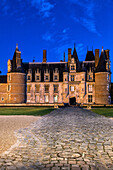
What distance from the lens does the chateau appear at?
46812 millimetres

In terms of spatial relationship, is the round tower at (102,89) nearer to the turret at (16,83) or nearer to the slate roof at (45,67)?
the slate roof at (45,67)

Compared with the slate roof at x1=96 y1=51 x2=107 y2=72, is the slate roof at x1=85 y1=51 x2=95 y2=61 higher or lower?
higher

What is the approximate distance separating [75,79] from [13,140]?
137ft

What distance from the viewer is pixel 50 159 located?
16.6 feet

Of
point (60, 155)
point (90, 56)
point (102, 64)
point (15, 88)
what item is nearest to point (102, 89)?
point (102, 64)

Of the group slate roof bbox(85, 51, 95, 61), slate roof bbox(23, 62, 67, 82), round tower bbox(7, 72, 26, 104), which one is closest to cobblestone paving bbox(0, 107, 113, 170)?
round tower bbox(7, 72, 26, 104)

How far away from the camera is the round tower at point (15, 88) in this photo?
155ft

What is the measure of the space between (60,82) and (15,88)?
34.7 ft

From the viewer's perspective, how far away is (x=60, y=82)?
49.5 meters

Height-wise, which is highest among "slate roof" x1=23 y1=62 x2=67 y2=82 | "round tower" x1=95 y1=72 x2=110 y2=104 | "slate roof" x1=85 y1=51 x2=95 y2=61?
"slate roof" x1=85 y1=51 x2=95 y2=61

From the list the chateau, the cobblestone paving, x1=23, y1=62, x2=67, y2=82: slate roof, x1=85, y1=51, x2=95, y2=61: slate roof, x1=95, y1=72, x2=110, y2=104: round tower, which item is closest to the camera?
the cobblestone paving

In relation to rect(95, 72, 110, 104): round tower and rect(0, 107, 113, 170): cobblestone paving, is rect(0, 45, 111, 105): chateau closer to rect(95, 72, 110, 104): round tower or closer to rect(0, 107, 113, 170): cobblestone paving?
rect(95, 72, 110, 104): round tower

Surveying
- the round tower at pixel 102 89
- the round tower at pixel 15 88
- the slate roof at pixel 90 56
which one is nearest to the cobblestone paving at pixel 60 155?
the round tower at pixel 102 89

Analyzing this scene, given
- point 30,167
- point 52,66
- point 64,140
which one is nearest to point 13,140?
point 64,140
